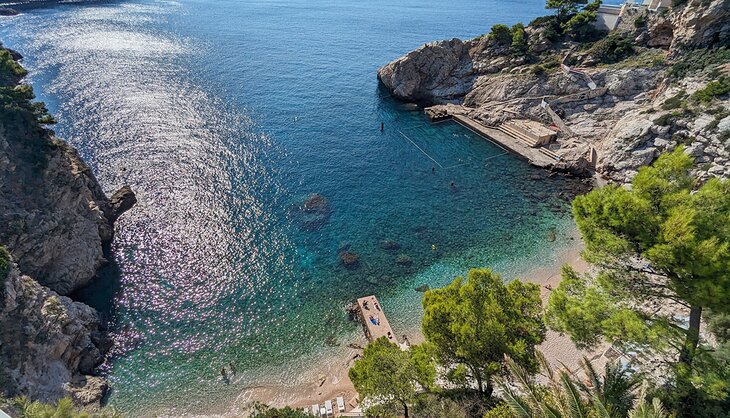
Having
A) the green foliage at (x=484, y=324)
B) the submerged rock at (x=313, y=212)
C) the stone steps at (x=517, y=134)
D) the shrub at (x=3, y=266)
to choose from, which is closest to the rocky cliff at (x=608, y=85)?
the stone steps at (x=517, y=134)

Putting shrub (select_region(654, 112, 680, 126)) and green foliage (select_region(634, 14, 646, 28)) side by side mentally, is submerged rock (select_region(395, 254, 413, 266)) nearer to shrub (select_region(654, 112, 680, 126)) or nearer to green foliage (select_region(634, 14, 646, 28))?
shrub (select_region(654, 112, 680, 126))

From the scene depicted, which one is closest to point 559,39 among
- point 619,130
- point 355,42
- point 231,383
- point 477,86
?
point 477,86

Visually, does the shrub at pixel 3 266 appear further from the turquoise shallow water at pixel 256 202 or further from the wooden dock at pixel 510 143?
the wooden dock at pixel 510 143

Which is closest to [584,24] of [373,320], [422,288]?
[422,288]

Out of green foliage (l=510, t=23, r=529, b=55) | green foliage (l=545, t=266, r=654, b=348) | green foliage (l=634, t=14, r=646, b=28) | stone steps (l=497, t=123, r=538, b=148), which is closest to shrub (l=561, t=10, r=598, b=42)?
green foliage (l=634, t=14, r=646, b=28)

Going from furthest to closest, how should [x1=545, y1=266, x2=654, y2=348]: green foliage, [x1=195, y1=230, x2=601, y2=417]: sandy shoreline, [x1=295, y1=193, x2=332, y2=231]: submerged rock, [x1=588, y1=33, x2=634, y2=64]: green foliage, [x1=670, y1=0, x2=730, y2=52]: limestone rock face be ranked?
[x1=588, y1=33, x2=634, y2=64]: green foliage < [x1=670, y1=0, x2=730, y2=52]: limestone rock face < [x1=295, y1=193, x2=332, y2=231]: submerged rock < [x1=195, y1=230, x2=601, y2=417]: sandy shoreline < [x1=545, y1=266, x2=654, y2=348]: green foliage

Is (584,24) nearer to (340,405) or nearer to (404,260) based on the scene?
(404,260)

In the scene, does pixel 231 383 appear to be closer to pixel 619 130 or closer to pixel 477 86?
pixel 619 130
